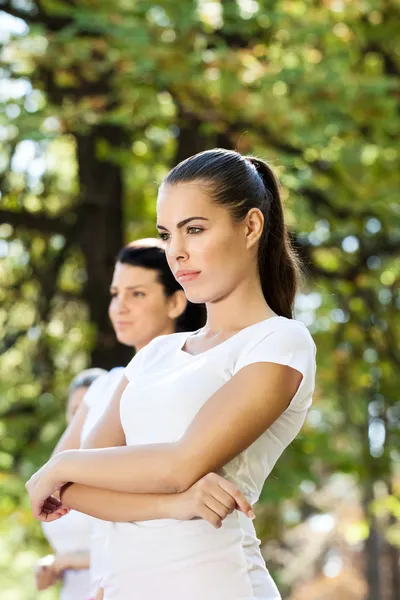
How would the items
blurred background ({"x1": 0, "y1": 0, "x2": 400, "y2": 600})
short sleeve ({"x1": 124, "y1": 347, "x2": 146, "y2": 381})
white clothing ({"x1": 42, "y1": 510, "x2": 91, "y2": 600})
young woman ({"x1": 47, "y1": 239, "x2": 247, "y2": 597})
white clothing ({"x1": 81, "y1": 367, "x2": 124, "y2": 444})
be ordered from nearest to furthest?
short sleeve ({"x1": 124, "y1": 347, "x2": 146, "y2": 381}) < white clothing ({"x1": 81, "y1": 367, "x2": 124, "y2": 444}) < young woman ({"x1": 47, "y1": 239, "x2": 247, "y2": 597}) < white clothing ({"x1": 42, "y1": 510, "x2": 91, "y2": 600}) < blurred background ({"x1": 0, "y1": 0, "x2": 400, "y2": 600})

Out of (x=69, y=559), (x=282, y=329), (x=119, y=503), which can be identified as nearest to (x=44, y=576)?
(x=69, y=559)

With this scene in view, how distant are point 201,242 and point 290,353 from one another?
296 millimetres

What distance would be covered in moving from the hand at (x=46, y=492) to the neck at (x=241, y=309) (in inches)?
17.9

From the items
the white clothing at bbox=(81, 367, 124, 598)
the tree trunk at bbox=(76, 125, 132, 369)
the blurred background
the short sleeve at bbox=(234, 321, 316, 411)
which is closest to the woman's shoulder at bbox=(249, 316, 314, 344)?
the short sleeve at bbox=(234, 321, 316, 411)

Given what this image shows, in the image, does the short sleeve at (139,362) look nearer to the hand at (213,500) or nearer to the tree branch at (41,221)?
the hand at (213,500)

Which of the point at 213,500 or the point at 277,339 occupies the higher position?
the point at 277,339

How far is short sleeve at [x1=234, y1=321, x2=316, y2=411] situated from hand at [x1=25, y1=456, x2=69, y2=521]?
43 centimetres

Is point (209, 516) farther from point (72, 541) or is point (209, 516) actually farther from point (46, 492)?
point (72, 541)

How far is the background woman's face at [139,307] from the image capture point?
3229 mm

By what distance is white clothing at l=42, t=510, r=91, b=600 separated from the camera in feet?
11.9

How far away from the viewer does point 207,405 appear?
74.5 inches

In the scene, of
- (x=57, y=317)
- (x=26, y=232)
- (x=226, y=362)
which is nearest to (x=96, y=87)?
(x=26, y=232)

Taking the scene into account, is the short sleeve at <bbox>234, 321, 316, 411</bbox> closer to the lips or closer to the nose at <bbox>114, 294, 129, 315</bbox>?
the lips

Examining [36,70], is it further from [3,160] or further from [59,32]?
[3,160]
